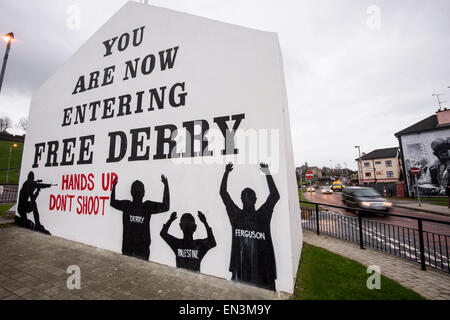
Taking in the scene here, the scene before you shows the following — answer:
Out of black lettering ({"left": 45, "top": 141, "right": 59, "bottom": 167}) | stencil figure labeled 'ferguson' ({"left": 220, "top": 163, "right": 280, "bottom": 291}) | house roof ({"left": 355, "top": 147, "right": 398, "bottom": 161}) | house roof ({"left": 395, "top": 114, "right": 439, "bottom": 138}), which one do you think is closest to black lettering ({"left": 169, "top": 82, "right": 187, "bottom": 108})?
stencil figure labeled 'ferguson' ({"left": 220, "top": 163, "right": 280, "bottom": 291})

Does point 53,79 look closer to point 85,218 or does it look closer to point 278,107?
point 85,218

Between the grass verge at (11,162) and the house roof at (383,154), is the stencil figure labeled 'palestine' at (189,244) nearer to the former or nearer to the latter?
the grass verge at (11,162)

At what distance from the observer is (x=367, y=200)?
11312 millimetres

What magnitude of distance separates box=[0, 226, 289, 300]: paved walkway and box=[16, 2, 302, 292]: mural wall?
0.29 m

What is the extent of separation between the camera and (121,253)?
17.0 ft

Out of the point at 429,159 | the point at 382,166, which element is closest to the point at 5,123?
the point at 429,159

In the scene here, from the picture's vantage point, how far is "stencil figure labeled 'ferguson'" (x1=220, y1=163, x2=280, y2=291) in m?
3.64

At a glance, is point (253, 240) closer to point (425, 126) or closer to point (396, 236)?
point (396, 236)

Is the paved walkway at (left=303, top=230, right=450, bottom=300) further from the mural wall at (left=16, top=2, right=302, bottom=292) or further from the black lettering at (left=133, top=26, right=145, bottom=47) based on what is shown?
the black lettering at (left=133, top=26, right=145, bottom=47)

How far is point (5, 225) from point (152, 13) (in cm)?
1013

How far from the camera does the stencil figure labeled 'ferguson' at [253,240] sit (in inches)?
143

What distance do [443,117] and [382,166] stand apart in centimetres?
2131

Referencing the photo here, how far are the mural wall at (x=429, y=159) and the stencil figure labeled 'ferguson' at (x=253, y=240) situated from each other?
30.6m

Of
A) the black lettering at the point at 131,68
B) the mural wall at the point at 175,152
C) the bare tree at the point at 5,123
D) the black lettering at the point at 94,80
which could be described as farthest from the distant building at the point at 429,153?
the bare tree at the point at 5,123
